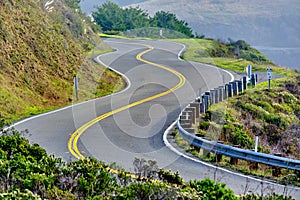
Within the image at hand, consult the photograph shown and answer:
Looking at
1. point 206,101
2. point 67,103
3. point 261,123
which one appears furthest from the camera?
point 67,103

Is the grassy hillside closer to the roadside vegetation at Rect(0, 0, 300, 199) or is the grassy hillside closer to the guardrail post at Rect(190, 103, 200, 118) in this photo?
the roadside vegetation at Rect(0, 0, 300, 199)

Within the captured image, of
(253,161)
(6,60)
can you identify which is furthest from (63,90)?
(253,161)

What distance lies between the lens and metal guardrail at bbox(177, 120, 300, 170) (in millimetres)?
11884

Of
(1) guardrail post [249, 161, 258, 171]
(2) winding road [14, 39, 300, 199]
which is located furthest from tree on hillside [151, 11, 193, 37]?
(1) guardrail post [249, 161, 258, 171]

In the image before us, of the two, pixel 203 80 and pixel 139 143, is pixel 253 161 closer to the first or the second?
pixel 139 143

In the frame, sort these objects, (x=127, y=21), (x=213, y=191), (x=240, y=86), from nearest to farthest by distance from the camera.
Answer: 1. (x=213, y=191)
2. (x=240, y=86)
3. (x=127, y=21)

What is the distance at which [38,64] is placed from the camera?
26.4 m

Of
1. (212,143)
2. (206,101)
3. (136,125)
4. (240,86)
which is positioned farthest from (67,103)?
(212,143)

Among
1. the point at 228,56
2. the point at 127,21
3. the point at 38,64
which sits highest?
the point at 127,21

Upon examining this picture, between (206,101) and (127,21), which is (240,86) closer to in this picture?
(206,101)

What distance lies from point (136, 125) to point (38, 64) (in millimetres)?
9203

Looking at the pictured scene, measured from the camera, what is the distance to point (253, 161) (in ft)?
41.9

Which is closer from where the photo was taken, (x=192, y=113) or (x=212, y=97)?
(x=192, y=113)

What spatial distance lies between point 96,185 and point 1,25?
1894cm
